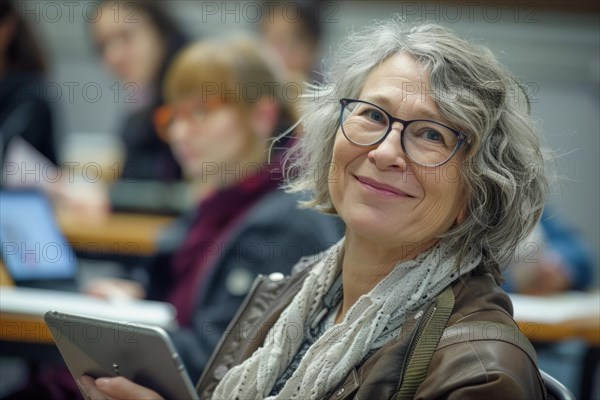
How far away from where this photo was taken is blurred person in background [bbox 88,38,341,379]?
2.47 m

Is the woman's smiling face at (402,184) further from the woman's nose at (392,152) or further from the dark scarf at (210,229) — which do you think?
the dark scarf at (210,229)

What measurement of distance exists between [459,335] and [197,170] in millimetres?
1788

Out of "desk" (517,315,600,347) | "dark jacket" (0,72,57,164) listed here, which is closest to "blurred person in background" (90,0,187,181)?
"dark jacket" (0,72,57,164)

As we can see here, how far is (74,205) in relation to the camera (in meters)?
4.14

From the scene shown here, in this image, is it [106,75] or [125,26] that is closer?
[125,26]

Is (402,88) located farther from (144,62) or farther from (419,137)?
(144,62)

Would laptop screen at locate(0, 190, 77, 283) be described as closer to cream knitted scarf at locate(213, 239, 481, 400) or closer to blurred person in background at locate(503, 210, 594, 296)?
cream knitted scarf at locate(213, 239, 481, 400)

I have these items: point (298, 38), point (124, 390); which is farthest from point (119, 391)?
point (298, 38)

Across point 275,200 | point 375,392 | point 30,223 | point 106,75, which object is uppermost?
point 375,392

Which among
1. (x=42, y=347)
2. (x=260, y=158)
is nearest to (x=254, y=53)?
(x=260, y=158)

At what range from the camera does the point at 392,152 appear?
151 centimetres

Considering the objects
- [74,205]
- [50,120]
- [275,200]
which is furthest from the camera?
[50,120]

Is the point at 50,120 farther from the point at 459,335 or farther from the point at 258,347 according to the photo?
the point at 459,335

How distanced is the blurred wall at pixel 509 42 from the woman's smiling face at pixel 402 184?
11.1ft
